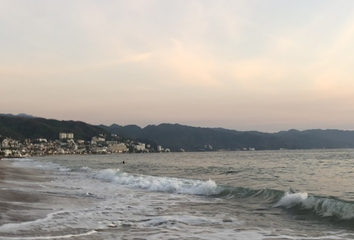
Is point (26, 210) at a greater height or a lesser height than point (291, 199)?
lesser

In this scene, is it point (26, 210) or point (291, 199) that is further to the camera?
point (291, 199)

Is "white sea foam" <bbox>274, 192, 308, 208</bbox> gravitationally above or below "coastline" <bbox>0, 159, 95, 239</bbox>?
above

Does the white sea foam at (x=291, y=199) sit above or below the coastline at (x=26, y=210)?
above

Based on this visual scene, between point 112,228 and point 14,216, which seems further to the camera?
point 14,216

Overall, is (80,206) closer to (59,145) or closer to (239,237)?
(239,237)

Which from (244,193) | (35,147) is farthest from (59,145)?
(244,193)

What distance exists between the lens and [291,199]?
14.9 meters

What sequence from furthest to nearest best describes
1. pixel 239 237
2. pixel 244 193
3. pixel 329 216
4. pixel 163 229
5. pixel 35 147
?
pixel 35 147 < pixel 244 193 < pixel 329 216 < pixel 163 229 < pixel 239 237

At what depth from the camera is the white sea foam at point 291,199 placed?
1455 cm

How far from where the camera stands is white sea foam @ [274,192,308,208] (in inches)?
573

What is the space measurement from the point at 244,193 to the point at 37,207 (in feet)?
32.7

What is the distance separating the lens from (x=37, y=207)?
13273mm

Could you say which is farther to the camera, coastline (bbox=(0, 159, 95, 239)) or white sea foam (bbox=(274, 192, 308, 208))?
white sea foam (bbox=(274, 192, 308, 208))

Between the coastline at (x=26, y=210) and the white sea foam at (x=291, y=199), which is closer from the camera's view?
the coastline at (x=26, y=210)
